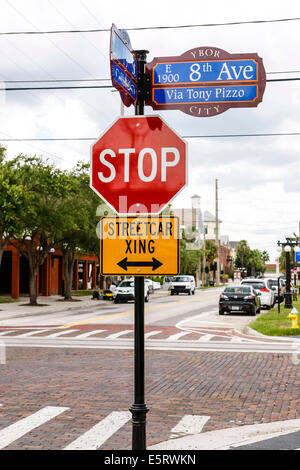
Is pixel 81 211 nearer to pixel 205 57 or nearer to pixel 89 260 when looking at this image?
pixel 89 260

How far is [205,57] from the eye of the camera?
4.45m

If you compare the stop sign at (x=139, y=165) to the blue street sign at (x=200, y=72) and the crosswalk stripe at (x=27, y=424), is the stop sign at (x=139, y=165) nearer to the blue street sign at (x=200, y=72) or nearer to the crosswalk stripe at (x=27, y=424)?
the blue street sign at (x=200, y=72)

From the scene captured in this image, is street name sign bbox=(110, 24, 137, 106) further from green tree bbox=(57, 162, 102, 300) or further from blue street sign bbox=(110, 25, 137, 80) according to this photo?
green tree bbox=(57, 162, 102, 300)

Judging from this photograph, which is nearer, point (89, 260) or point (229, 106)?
point (229, 106)

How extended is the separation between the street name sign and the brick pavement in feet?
12.4

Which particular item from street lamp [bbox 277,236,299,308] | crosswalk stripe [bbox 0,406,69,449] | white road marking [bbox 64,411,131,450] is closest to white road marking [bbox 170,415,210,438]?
white road marking [bbox 64,411,131,450]

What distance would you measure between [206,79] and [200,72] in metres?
0.08

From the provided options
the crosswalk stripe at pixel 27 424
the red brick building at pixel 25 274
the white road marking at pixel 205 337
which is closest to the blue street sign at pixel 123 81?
the crosswalk stripe at pixel 27 424

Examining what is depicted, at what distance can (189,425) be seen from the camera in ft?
22.9

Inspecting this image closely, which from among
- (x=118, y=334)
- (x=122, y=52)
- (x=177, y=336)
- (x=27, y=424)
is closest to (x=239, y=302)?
(x=177, y=336)

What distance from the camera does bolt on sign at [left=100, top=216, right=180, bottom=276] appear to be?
4.01 metres

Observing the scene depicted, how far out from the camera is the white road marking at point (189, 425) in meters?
6.65

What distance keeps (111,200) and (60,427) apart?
3.84 metres
